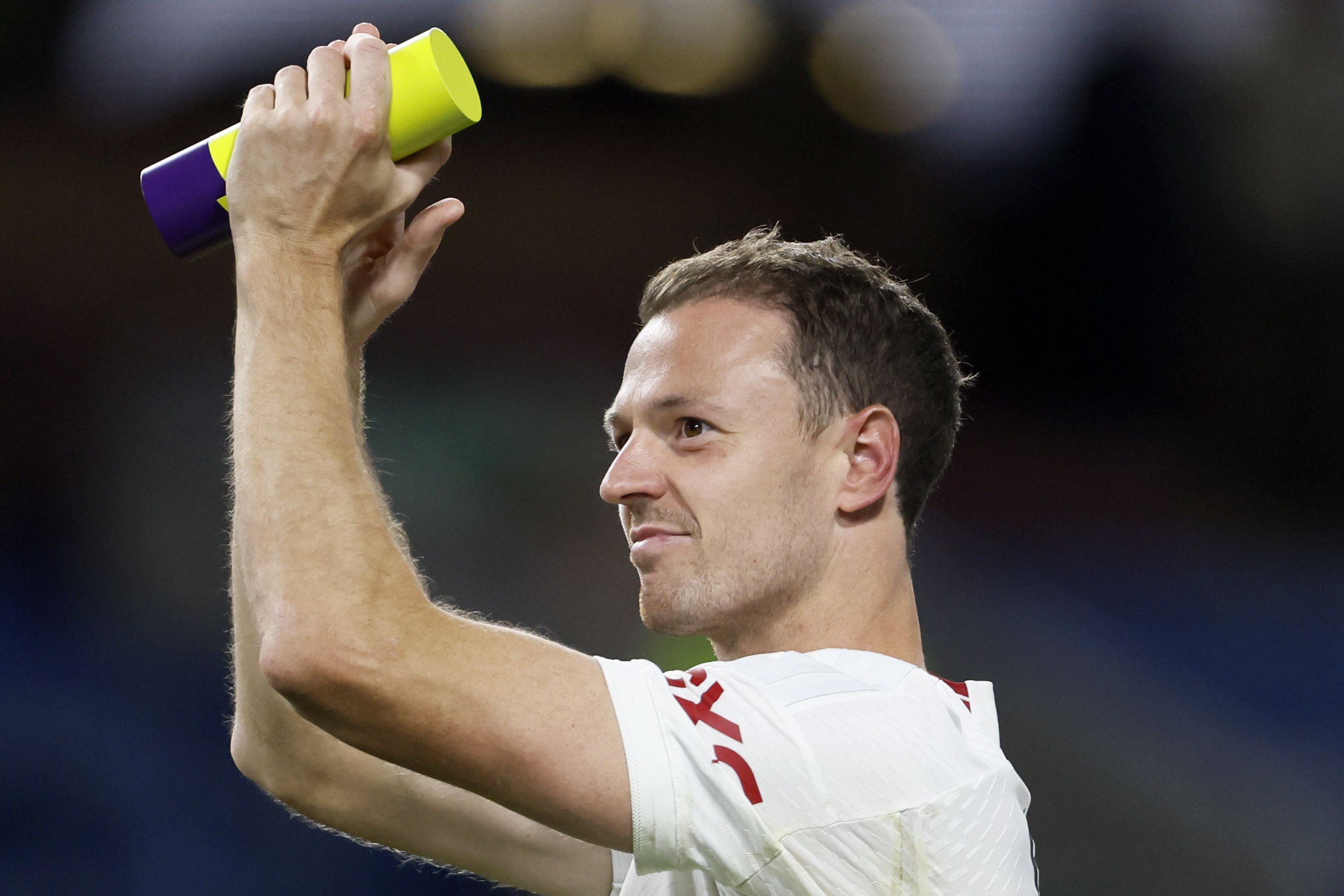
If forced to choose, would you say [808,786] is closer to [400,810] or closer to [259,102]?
[400,810]

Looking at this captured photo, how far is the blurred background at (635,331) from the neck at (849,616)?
317 cm

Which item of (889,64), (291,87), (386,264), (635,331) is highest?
(889,64)

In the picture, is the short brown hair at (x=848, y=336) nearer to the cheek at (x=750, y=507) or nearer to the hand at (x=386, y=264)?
the cheek at (x=750, y=507)

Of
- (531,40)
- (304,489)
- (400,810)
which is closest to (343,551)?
(304,489)

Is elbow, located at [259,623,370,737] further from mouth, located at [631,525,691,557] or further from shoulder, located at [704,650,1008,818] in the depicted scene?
mouth, located at [631,525,691,557]

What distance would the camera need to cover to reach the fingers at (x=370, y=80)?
1491 mm

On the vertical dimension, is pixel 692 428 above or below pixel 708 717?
above

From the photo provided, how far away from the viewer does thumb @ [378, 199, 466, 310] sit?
1.72 metres

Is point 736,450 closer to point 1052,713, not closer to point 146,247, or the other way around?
point 1052,713

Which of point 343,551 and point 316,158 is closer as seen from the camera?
point 343,551

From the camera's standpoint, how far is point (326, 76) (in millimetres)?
1498

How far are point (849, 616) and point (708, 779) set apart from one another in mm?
496

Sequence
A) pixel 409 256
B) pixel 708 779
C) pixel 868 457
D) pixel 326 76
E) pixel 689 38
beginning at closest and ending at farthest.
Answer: pixel 708 779 < pixel 326 76 < pixel 409 256 < pixel 868 457 < pixel 689 38

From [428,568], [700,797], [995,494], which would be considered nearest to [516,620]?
[428,568]
